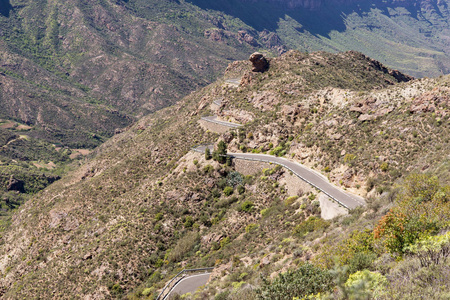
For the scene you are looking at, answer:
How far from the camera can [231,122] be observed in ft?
206

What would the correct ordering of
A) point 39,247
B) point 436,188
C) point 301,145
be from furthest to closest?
point 39,247 → point 301,145 → point 436,188

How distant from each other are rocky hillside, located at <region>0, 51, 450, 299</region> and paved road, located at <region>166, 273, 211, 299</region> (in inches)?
86.6

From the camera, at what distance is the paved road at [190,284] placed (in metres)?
28.5

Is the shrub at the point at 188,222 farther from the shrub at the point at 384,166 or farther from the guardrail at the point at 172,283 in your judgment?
the shrub at the point at 384,166

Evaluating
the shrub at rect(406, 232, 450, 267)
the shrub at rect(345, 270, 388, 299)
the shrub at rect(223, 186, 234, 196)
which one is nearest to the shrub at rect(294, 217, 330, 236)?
the shrub at rect(406, 232, 450, 267)

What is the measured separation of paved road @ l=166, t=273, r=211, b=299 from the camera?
28.5 metres

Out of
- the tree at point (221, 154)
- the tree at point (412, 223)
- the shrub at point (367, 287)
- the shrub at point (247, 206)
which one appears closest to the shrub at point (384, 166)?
the tree at point (412, 223)

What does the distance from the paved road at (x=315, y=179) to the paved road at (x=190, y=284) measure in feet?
54.9

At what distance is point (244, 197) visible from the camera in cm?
4294

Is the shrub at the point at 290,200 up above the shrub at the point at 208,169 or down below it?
above

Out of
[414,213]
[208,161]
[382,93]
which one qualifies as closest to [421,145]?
[382,93]

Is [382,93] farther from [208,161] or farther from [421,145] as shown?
[208,161]

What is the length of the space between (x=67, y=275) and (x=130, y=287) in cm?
1152

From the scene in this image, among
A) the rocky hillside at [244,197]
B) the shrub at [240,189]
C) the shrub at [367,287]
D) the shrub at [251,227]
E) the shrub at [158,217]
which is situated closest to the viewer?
the shrub at [367,287]
